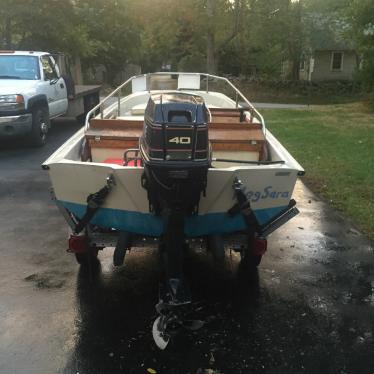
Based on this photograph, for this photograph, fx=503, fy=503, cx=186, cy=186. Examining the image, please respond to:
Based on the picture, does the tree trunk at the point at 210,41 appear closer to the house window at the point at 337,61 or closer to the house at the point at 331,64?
the house at the point at 331,64

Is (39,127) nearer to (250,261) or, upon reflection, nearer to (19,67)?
(19,67)

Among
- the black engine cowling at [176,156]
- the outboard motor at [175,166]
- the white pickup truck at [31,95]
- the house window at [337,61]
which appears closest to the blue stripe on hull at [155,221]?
the outboard motor at [175,166]

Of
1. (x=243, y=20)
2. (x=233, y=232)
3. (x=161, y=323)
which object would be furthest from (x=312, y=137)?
(x=243, y=20)

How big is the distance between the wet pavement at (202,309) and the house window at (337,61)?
123 feet

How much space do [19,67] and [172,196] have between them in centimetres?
941

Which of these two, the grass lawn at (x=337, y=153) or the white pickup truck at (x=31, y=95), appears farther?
the white pickup truck at (x=31, y=95)

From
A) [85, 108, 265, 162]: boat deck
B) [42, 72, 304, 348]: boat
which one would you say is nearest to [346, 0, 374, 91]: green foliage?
[85, 108, 265, 162]: boat deck

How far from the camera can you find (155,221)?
395 centimetres

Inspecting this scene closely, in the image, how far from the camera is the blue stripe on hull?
3.95 meters

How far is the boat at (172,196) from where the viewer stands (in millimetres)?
3424

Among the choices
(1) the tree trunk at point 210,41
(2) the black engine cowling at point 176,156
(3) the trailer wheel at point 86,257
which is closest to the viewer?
(2) the black engine cowling at point 176,156

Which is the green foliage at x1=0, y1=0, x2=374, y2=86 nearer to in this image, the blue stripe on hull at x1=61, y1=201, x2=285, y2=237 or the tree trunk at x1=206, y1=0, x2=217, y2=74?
the tree trunk at x1=206, y1=0, x2=217, y2=74

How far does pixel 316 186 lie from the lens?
27.1 feet

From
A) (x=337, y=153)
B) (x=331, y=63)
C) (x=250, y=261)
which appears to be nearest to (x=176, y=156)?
(x=250, y=261)
